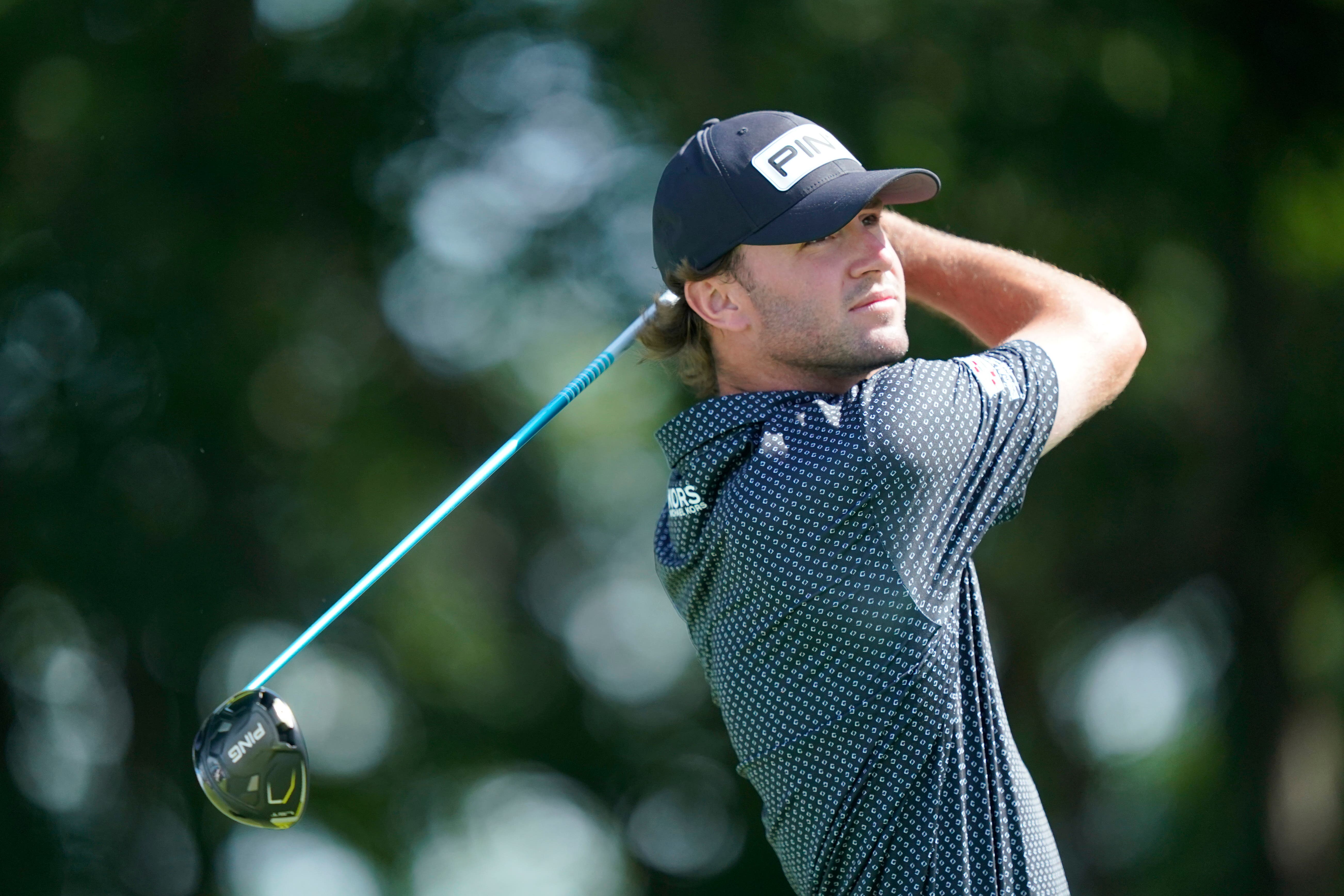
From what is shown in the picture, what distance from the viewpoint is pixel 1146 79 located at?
303 inches

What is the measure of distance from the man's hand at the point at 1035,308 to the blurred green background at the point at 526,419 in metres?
4.17

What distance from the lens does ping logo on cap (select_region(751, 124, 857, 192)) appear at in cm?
238

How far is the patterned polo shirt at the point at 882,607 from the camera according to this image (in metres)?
2.20

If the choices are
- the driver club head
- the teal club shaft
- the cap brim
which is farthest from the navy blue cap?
the driver club head

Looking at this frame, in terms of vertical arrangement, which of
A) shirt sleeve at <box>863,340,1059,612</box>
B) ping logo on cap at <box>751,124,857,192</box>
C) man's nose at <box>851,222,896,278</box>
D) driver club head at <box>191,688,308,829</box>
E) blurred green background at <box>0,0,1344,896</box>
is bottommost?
blurred green background at <box>0,0,1344,896</box>

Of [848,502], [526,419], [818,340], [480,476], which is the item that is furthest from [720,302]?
[526,419]

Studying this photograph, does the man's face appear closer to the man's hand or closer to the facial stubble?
the facial stubble

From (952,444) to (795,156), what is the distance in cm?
57

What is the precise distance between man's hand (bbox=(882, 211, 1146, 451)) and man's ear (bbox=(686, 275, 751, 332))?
0.46m

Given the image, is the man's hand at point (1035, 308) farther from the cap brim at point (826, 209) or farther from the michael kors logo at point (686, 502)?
the michael kors logo at point (686, 502)

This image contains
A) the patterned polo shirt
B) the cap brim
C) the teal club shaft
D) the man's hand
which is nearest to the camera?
the patterned polo shirt

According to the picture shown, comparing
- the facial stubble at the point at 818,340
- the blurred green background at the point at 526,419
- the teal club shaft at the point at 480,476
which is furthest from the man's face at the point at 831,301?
the blurred green background at the point at 526,419

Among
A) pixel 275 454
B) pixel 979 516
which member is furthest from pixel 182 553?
pixel 979 516

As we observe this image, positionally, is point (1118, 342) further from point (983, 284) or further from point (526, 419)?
point (526, 419)
